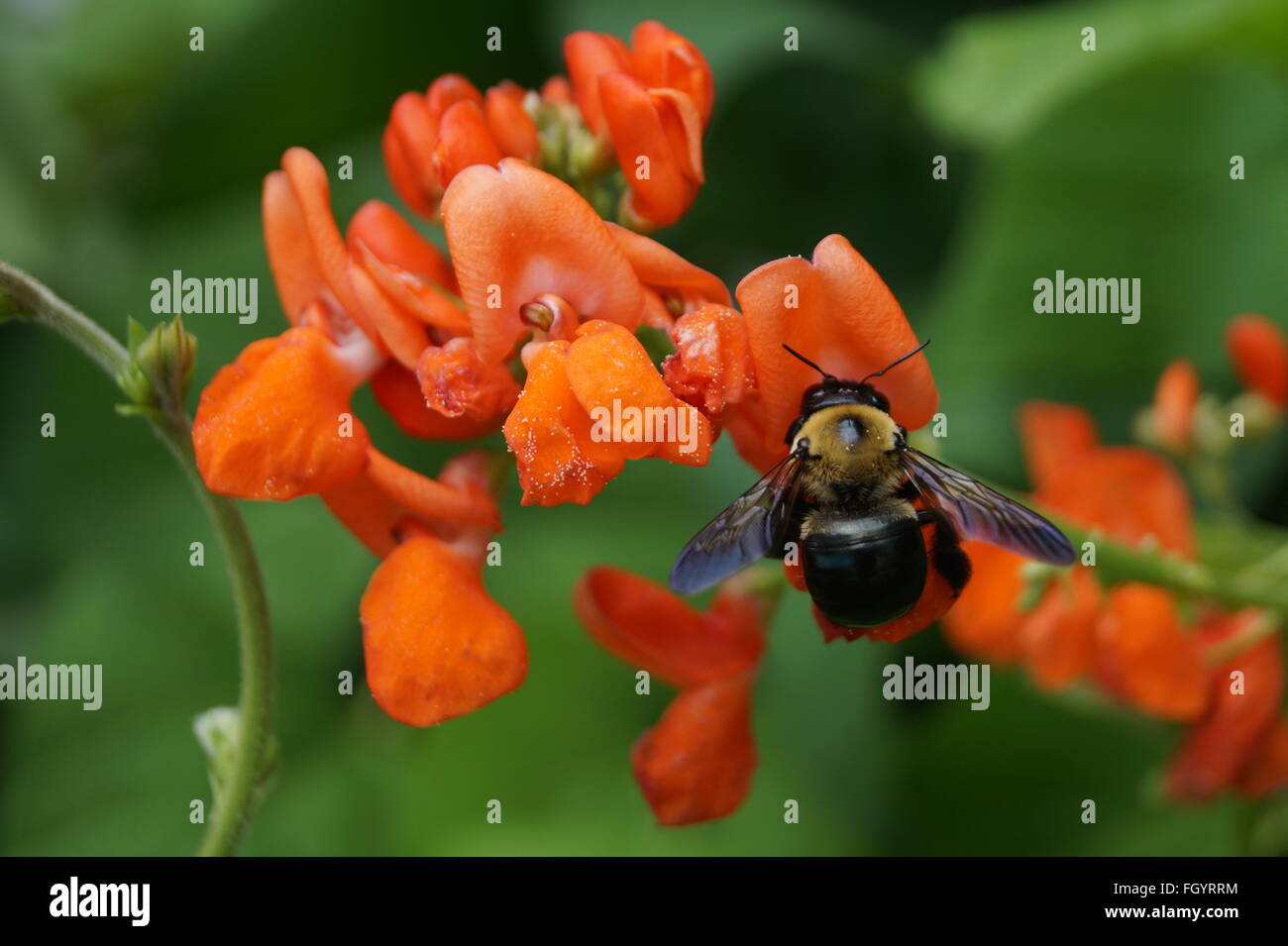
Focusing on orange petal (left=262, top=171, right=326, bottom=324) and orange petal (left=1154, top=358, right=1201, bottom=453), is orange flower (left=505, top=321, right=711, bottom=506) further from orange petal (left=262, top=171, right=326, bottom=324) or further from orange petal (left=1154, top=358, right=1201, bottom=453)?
orange petal (left=1154, top=358, right=1201, bottom=453)

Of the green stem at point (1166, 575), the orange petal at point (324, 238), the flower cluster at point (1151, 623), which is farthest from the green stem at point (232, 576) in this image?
the flower cluster at point (1151, 623)

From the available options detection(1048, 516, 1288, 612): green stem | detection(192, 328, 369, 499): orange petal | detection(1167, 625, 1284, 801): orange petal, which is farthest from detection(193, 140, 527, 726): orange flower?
detection(1167, 625, 1284, 801): orange petal

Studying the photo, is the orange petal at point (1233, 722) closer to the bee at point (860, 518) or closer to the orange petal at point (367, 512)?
the bee at point (860, 518)

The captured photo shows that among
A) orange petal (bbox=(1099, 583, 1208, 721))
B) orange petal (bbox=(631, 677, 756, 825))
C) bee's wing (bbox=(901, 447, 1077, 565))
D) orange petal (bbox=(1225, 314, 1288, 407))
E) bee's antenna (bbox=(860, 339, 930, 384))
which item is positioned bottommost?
orange petal (bbox=(631, 677, 756, 825))
